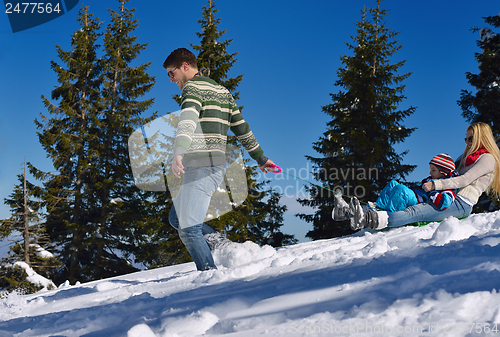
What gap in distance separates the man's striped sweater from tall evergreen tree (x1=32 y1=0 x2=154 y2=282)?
1213 cm

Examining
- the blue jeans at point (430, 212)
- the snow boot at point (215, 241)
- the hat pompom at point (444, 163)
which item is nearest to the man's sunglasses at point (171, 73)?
the snow boot at point (215, 241)

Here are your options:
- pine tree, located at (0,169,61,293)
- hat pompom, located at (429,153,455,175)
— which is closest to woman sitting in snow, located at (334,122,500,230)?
hat pompom, located at (429,153,455,175)

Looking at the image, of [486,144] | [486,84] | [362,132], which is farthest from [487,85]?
[486,144]

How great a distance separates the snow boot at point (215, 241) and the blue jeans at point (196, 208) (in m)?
0.17

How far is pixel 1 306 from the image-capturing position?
2273mm

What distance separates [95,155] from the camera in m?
14.3

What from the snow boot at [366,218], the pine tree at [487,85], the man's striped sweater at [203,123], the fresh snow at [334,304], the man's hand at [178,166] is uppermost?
the pine tree at [487,85]

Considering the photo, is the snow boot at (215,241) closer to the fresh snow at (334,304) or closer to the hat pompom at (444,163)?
the fresh snow at (334,304)

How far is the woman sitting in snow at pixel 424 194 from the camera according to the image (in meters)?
4.03

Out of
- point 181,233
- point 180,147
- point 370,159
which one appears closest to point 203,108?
point 180,147

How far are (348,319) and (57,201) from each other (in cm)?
1558

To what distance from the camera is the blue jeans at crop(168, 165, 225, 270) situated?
94.9 inches

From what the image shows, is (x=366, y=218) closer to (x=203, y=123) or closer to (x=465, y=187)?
(x=465, y=187)

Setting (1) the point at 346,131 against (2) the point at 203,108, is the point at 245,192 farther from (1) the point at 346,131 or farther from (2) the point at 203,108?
(2) the point at 203,108
